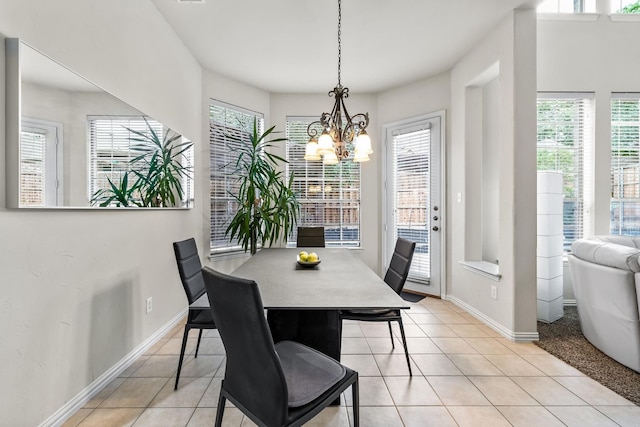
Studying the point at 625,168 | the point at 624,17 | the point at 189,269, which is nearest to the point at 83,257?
the point at 189,269

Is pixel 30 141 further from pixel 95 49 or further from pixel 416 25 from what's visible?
pixel 416 25

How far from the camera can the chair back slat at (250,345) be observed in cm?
104

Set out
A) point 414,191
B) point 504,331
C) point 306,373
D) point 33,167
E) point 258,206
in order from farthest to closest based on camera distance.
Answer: point 414,191, point 258,206, point 504,331, point 33,167, point 306,373

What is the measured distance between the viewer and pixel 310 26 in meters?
2.90

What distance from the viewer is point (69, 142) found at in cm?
163

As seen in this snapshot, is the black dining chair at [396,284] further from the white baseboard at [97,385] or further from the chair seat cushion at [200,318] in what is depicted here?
the white baseboard at [97,385]

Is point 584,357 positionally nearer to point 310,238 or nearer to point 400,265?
point 400,265

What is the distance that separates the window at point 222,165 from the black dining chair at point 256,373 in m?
2.84

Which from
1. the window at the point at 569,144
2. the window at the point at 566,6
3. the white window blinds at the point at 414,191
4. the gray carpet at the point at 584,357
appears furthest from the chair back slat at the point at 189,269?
the window at the point at 566,6

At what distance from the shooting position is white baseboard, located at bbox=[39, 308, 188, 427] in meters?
1.64

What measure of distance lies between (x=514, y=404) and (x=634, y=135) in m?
3.60

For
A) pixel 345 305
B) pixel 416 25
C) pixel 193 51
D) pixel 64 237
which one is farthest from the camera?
pixel 193 51

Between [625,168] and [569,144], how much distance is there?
0.70 metres

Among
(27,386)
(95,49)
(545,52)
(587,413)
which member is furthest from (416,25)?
(27,386)
